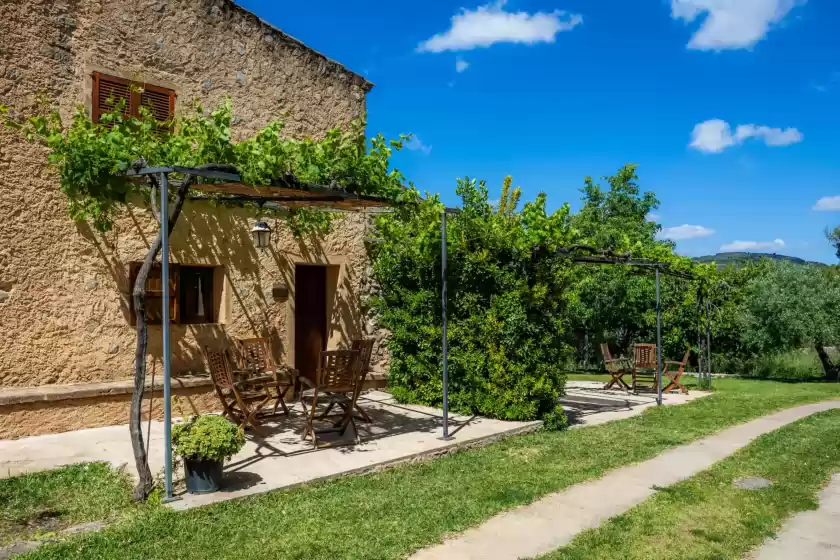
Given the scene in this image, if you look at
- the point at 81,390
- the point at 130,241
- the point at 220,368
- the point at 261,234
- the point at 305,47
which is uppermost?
the point at 305,47

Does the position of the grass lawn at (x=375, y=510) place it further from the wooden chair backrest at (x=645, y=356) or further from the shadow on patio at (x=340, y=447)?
the wooden chair backrest at (x=645, y=356)

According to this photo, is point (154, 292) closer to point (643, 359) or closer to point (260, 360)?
point (260, 360)

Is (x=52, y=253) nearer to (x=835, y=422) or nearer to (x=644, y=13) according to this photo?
(x=835, y=422)

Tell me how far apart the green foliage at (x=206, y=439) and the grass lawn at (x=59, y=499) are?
54cm

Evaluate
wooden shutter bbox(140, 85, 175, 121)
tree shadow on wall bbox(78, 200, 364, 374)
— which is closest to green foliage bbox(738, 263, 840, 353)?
tree shadow on wall bbox(78, 200, 364, 374)

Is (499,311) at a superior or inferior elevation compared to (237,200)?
inferior

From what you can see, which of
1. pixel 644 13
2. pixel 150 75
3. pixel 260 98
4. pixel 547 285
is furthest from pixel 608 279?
pixel 150 75

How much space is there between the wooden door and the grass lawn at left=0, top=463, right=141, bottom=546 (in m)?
4.07

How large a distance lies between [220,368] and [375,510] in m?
2.98

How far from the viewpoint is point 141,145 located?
503 centimetres

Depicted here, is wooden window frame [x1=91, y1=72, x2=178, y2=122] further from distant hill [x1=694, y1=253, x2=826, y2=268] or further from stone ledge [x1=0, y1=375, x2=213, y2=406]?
distant hill [x1=694, y1=253, x2=826, y2=268]

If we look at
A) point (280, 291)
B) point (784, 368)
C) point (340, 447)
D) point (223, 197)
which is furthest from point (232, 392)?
point (784, 368)

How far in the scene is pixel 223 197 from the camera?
7316mm

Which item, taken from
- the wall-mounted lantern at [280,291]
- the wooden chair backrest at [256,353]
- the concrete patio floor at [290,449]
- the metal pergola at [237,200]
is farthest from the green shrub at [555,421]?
the wall-mounted lantern at [280,291]
